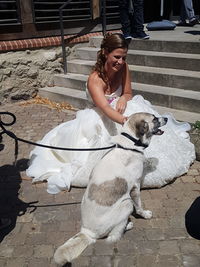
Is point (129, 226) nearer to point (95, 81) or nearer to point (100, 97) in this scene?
point (100, 97)

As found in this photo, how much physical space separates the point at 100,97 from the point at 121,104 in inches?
14.2

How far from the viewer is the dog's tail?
269 centimetres

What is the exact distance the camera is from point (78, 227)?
3.57 meters

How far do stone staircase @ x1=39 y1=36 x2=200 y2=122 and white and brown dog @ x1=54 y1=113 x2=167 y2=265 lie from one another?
2256mm

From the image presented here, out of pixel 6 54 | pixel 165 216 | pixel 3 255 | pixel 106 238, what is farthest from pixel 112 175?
pixel 6 54

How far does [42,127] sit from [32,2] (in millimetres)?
3088

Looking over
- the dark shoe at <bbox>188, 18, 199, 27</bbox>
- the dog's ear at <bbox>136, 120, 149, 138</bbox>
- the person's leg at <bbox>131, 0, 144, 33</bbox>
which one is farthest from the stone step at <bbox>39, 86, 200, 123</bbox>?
the dark shoe at <bbox>188, 18, 199, 27</bbox>

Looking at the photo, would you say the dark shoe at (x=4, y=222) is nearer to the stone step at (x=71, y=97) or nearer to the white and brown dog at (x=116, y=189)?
the white and brown dog at (x=116, y=189)

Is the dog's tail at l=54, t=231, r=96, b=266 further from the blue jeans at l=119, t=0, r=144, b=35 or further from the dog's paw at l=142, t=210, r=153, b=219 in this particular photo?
the blue jeans at l=119, t=0, r=144, b=35

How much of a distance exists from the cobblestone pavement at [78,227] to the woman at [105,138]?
0.57 ft

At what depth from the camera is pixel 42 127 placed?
20.8ft

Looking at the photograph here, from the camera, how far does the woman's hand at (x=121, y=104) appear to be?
4.33 m

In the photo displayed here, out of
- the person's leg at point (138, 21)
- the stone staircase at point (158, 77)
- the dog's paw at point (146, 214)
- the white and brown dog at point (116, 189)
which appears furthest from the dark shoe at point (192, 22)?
the dog's paw at point (146, 214)

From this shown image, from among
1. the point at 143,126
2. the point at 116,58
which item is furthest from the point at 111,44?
the point at 143,126
